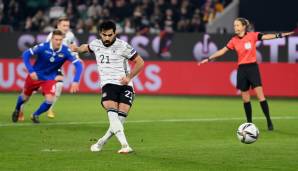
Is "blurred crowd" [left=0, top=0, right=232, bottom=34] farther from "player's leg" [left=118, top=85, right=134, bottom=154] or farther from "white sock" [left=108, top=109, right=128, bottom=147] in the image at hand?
"white sock" [left=108, top=109, right=128, bottom=147]

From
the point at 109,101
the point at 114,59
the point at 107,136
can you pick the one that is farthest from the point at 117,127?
the point at 114,59

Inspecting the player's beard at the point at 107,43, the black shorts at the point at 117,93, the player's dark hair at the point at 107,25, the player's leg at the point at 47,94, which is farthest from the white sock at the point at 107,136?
the player's leg at the point at 47,94

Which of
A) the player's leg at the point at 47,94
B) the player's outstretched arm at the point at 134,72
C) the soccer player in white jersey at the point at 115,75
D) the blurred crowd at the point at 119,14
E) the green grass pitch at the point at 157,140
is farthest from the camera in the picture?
the blurred crowd at the point at 119,14

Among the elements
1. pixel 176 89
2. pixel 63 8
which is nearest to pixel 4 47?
pixel 63 8

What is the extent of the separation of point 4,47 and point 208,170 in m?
20.5

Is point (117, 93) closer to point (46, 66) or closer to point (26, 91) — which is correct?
point (46, 66)

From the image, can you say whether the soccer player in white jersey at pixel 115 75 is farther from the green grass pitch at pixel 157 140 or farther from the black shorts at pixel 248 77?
the black shorts at pixel 248 77

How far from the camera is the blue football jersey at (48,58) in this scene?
58.7ft

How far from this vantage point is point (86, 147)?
1391 centimetres

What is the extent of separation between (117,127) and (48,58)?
18.7ft

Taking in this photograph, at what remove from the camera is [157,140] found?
49.8 ft

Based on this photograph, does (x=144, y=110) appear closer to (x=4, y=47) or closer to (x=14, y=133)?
(x=14, y=133)

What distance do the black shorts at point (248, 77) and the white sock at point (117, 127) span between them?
5065mm

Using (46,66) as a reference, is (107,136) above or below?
below
